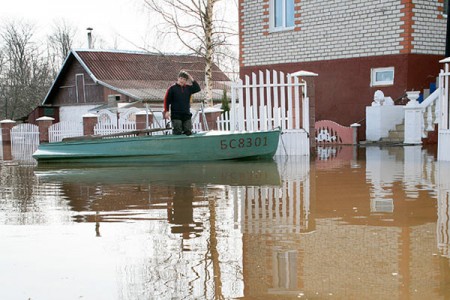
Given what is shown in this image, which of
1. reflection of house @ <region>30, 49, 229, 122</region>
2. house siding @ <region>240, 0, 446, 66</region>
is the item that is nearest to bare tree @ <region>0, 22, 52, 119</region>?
reflection of house @ <region>30, 49, 229, 122</region>

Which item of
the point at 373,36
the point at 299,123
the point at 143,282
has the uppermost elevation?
the point at 373,36

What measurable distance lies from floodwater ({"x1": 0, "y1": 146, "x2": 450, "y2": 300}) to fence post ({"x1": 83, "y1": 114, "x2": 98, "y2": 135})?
42.4 ft

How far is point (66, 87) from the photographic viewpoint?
4269 cm

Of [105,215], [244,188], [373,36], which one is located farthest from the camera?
[373,36]

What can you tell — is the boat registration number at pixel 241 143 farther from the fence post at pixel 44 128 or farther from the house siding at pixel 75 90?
the house siding at pixel 75 90

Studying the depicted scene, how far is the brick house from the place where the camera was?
17547mm

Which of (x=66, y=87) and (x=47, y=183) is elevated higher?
(x=66, y=87)

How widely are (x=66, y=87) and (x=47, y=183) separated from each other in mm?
33917

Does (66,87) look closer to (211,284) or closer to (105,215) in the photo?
(105,215)

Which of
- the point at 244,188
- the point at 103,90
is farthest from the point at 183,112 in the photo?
the point at 103,90

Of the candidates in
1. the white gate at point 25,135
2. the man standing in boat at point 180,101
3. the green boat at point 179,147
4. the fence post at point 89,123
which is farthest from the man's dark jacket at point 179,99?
the white gate at point 25,135

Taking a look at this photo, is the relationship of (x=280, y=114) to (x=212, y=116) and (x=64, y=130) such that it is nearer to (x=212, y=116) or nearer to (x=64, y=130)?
(x=212, y=116)

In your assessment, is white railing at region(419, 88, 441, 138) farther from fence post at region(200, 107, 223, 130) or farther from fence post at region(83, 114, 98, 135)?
fence post at region(83, 114, 98, 135)

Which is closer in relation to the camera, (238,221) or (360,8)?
(238,221)
